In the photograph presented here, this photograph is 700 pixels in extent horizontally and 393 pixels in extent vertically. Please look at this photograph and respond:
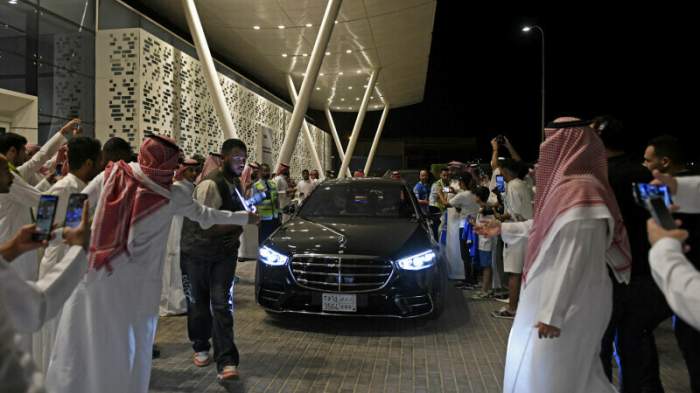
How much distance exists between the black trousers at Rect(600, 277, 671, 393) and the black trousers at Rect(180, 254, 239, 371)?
282 cm

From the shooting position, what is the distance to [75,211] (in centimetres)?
188

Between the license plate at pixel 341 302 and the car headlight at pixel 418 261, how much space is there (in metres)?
0.60

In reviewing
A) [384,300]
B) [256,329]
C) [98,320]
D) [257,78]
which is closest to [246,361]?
[256,329]

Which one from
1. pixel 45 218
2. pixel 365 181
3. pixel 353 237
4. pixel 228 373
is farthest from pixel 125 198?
pixel 365 181

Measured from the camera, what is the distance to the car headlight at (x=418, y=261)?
4.98m

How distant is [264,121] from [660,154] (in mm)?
20651

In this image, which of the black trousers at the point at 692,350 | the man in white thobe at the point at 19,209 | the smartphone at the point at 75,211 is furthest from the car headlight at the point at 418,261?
the smartphone at the point at 75,211

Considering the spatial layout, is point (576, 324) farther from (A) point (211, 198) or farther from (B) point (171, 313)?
(B) point (171, 313)

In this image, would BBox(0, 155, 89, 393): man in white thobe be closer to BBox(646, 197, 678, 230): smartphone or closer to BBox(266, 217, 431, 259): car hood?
BBox(646, 197, 678, 230): smartphone

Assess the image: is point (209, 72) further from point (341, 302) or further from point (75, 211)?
point (75, 211)

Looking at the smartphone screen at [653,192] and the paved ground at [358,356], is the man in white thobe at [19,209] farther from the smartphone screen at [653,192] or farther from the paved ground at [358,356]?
the smartphone screen at [653,192]

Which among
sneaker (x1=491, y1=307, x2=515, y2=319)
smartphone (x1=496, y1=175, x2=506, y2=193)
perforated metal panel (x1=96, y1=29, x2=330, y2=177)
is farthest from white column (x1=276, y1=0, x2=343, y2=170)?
sneaker (x1=491, y1=307, x2=515, y2=319)

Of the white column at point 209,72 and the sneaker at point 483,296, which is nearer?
the sneaker at point 483,296

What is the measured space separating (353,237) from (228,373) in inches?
77.7
